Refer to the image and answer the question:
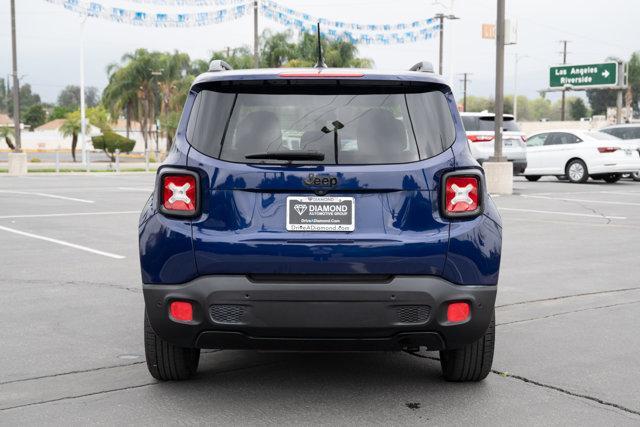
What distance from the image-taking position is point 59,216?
14570 millimetres

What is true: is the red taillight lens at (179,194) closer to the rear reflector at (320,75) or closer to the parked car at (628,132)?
the rear reflector at (320,75)

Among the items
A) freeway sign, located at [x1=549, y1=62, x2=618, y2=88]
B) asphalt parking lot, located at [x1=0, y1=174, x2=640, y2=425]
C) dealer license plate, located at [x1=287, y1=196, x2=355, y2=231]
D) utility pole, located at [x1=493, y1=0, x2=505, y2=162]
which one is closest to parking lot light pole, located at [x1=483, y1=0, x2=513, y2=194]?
utility pole, located at [x1=493, y1=0, x2=505, y2=162]

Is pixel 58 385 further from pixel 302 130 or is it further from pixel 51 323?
pixel 302 130

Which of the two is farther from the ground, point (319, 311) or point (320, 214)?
point (320, 214)

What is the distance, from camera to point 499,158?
20344 millimetres

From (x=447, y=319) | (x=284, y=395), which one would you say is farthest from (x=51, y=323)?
(x=447, y=319)

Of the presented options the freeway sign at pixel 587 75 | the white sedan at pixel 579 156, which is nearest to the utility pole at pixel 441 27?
the freeway sign at pixel 587 75

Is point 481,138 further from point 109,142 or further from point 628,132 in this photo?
point 109,142

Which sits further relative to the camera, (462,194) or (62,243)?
(62,243)

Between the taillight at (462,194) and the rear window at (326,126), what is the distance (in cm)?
17

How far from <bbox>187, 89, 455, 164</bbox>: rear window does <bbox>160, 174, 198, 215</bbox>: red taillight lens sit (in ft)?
0.61

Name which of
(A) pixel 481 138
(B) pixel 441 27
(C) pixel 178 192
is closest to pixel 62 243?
(C) pixel 178 192

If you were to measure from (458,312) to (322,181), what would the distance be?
3.11ft

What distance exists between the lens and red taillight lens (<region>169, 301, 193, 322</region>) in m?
4.10
